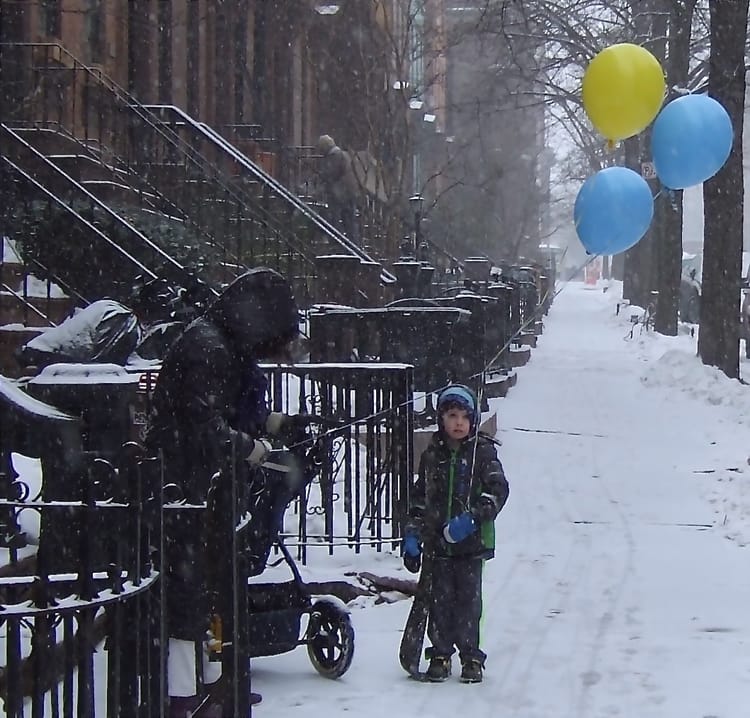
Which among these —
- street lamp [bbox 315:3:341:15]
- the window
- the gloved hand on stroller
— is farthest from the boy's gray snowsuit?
street lamp [bbox 315:3:341:15]

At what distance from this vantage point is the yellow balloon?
10.7 meters

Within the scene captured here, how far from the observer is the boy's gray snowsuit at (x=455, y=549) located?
550cm

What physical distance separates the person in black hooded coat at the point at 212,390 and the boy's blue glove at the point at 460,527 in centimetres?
90

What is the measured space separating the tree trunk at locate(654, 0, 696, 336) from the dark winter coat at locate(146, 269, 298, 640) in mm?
16412

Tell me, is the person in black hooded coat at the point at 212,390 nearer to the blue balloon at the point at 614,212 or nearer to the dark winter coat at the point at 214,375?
the dark winter coat at the point at 214,375

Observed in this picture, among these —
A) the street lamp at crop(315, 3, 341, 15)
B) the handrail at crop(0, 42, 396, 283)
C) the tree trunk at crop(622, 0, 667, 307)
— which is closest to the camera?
the handrail at crop(0, 42, 396, 283)

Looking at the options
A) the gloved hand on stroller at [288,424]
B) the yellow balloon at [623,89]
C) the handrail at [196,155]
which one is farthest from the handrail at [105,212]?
the gloved hand on stroller at [288,424]

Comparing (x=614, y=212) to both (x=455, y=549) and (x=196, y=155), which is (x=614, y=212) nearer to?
(x=196, y=155)

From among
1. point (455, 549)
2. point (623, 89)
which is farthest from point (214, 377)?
point (623, 89)

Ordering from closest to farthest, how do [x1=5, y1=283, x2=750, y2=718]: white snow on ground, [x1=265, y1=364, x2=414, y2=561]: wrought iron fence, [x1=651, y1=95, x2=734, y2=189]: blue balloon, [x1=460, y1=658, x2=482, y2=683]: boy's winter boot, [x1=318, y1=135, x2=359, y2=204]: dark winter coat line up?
1. [x1=5, y1=283, x2=750, y2=718]: white snow on ground
2. [x1=460, y1=658, x2=482, y2=683]: boy's winter boot
3. [x1=265, y1=364, x2=414, y2=561]: wrought iron fence
4. [x1=651, y1=95, x2=734, y2=189]: blue balloon
5. [x1=318, y1=135, x2=359, y2=204]: dark winter coat

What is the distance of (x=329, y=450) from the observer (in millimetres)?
7289

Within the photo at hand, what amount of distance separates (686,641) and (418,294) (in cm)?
654

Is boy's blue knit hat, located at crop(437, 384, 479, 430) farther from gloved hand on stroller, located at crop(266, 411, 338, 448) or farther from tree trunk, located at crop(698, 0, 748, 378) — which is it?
tree trunk, located at crop(698, 0, 748, 378)

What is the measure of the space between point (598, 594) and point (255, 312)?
2.88 m
